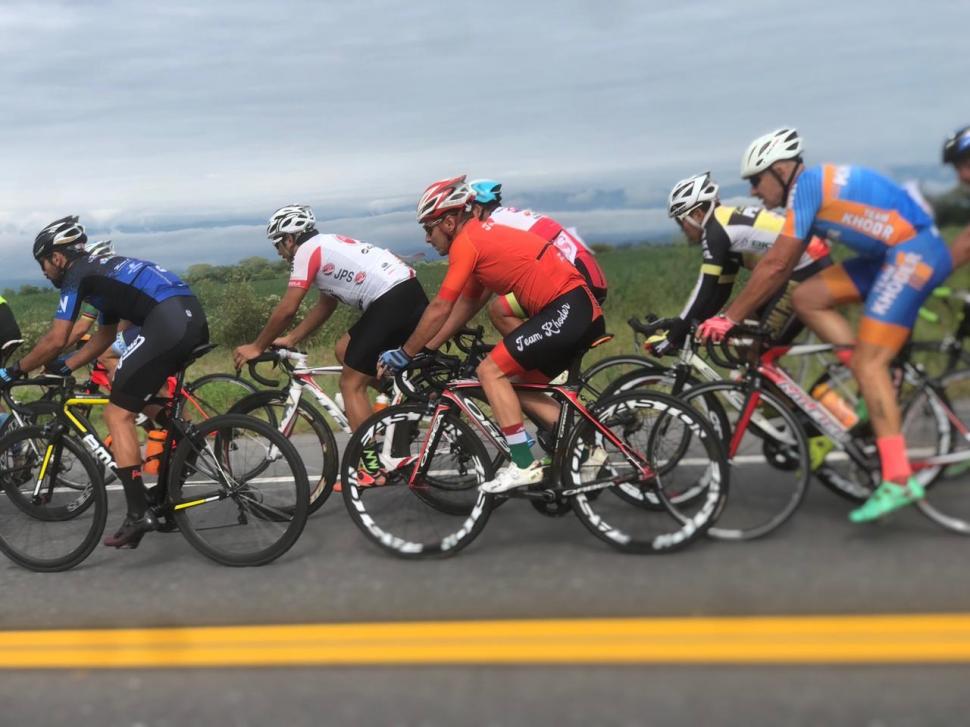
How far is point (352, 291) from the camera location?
626 centimetres

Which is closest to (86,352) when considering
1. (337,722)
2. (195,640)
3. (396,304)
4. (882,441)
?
(396,304)

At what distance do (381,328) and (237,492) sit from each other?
1.60 meters

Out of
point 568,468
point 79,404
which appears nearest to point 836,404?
point 568,468

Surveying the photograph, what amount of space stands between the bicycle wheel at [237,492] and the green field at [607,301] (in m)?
4.38

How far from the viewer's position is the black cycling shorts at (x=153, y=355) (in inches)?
201

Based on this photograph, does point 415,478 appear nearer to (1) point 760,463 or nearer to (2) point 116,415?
(2) point 116,415

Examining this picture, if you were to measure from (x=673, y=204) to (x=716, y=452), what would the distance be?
2.20 meters

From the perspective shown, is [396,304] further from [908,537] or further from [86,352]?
[908,537]

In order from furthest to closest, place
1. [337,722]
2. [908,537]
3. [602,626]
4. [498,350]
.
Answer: [498,350], [908,537], [602,626], [337,722]

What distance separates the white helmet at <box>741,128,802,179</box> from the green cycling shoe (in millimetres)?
1718

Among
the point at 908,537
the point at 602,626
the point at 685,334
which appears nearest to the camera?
the point at 602,626

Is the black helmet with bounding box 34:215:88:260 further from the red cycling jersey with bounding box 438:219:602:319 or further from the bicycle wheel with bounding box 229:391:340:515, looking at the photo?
the red cycling jersey with bounding box 438:219:602:319

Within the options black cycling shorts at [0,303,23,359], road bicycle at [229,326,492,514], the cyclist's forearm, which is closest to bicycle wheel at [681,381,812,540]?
road bicycle at [229,326,492,514]

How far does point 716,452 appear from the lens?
4.35 metres
